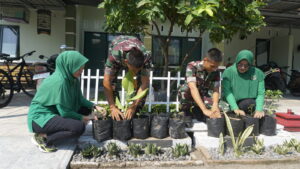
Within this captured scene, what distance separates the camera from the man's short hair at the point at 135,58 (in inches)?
95.5

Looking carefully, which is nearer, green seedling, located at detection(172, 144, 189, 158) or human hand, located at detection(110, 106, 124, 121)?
green seedling, located at detection(172, 144, 189, 158)

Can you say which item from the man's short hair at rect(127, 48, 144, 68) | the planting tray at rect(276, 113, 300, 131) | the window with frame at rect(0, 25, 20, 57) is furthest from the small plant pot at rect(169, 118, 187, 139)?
the window with frame at rect(0, 25, 20, 57)

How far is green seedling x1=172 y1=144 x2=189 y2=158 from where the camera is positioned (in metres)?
2.42

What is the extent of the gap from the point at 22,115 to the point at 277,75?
23.0 ft

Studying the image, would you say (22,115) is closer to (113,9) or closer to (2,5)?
(113,9)

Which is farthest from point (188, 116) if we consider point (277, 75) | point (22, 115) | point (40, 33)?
point (40, 33)

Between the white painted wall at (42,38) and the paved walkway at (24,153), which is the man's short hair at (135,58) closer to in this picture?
the paved walkway at (24,153)

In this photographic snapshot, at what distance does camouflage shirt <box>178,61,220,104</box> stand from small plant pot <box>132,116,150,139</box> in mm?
750

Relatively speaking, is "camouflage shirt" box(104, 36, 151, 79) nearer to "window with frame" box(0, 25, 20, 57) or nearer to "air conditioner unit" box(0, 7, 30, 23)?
"air conditioner unit" box(0, 7, 30, 23)

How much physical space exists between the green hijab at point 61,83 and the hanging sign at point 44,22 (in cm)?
630

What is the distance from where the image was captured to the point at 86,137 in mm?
2652

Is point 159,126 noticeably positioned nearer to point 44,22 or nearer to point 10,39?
point 44,22

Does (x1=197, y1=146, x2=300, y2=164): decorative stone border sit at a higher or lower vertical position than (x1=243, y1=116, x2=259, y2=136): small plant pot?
lower

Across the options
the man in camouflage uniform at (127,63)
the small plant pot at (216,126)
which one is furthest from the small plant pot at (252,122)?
the man in camouflage uniform at (127,63)
